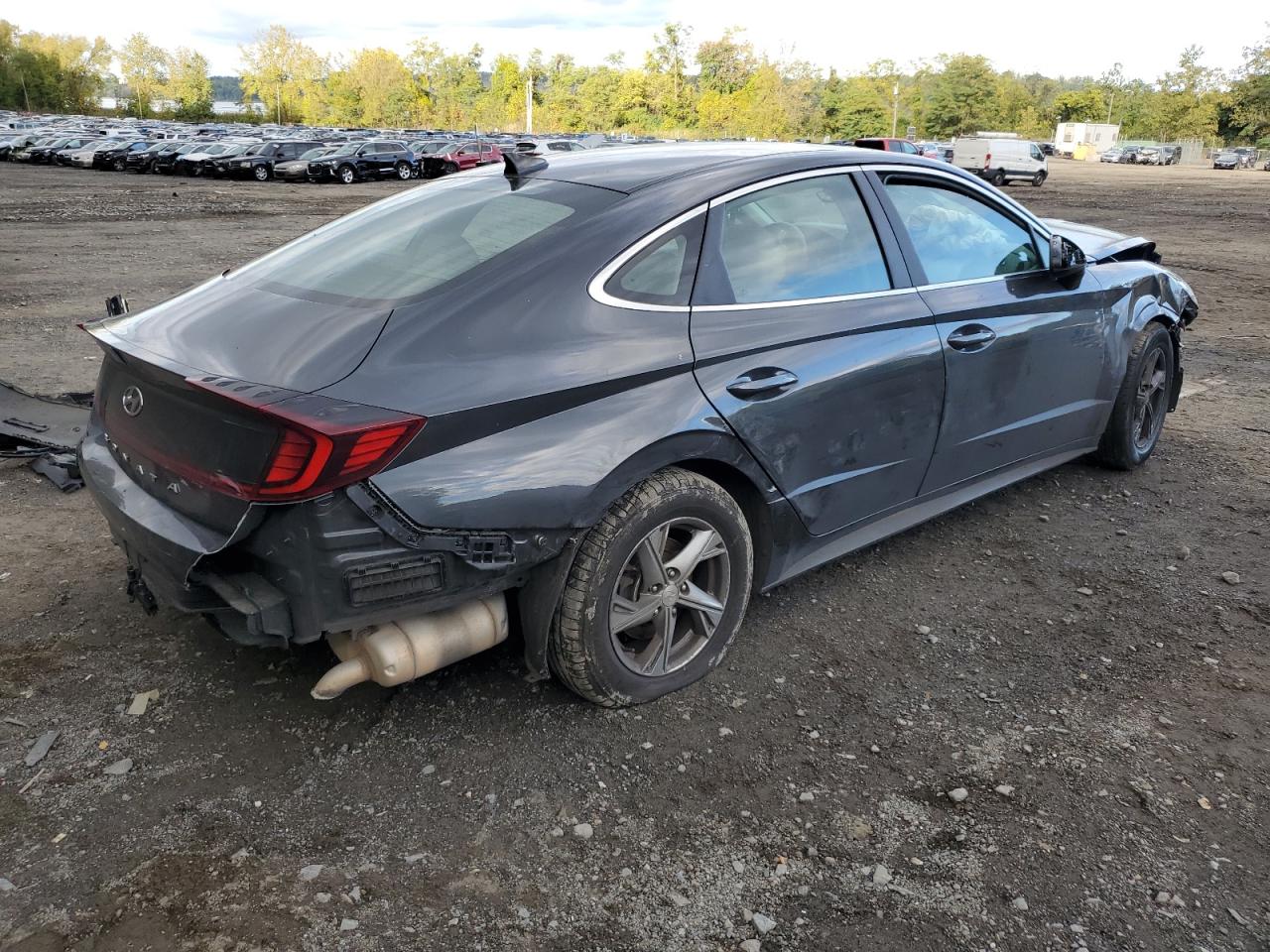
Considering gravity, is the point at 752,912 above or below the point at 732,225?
below

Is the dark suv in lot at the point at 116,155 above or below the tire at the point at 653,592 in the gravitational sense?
above

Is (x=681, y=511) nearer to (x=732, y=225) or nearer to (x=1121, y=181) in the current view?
(x=732, y=225)

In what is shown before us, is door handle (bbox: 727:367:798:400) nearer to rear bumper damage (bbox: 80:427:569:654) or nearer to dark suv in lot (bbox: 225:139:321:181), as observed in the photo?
rear bumper damage (bbox: 80:427:569:654)

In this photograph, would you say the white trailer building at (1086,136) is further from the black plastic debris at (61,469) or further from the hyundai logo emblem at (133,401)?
the hyundai logo emblem at (133,401)

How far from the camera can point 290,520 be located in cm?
248

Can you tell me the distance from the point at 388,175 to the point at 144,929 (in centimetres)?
3769

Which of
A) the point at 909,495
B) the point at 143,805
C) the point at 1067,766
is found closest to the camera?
the point at 143,805

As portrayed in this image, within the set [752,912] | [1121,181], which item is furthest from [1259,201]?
[752,912]

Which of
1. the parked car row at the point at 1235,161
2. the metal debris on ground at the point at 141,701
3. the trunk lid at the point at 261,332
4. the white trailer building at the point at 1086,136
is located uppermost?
Result: the white trailer building at the point at 1086,136

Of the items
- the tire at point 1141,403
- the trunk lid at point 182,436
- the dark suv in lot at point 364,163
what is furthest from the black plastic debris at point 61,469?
the dark suv in lot at point 364,163

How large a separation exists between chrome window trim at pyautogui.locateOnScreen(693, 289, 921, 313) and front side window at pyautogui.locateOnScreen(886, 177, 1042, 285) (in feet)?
0.88

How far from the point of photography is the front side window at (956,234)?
12.6ft

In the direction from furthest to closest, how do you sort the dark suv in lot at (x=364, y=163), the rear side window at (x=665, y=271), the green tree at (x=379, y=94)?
the green tree at (x=379, y=94) < the dark suv in lot at (x=364, y=163) < the rear side window at (x=665, y=271)

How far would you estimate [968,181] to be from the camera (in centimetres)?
418
